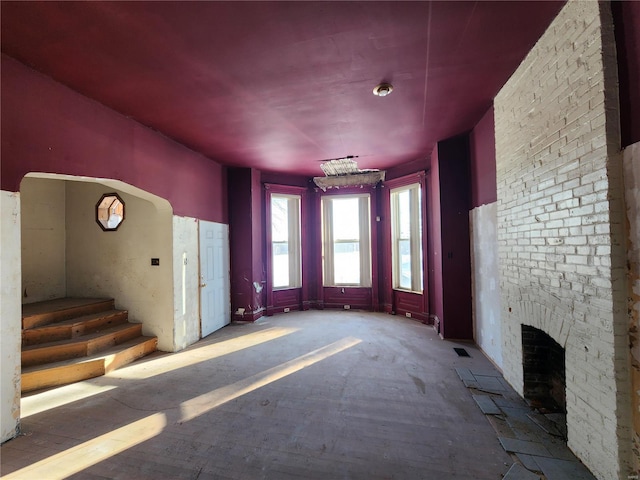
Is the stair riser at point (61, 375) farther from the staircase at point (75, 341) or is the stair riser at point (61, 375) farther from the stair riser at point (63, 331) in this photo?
the stair riser at point (63, 331)

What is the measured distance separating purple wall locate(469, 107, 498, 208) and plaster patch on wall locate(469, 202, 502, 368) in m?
0.15

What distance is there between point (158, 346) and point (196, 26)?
13.3 feet

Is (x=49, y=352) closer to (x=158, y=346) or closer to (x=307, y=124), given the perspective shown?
(x=158, y=346)

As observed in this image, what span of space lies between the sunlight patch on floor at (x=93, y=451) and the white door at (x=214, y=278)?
2.38 m

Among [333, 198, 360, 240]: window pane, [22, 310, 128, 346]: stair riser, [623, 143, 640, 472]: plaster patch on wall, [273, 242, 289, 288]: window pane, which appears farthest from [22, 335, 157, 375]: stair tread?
[623, 143, 640, 472]: plaster patch on wall

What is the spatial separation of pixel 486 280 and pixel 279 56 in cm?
353

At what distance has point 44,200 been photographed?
4.33m

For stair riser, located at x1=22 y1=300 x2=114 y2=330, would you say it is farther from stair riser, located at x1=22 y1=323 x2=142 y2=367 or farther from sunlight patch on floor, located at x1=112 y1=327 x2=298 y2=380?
sunlight patch on floor, located at x1=112 y1=327 x2=298 y2=380

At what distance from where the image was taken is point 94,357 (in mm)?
3340

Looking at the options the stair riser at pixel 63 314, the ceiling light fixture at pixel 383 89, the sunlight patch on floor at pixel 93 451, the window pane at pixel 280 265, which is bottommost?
the sunlight patch on floor at pixel 93 451

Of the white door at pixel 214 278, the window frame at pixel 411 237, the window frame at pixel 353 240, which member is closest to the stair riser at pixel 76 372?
the white door at pixel 214 278

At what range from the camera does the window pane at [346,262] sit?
6.54 meters

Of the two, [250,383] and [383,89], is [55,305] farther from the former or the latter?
[383,89]

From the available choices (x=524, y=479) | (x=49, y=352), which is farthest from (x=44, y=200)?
(x=524, y=479)
